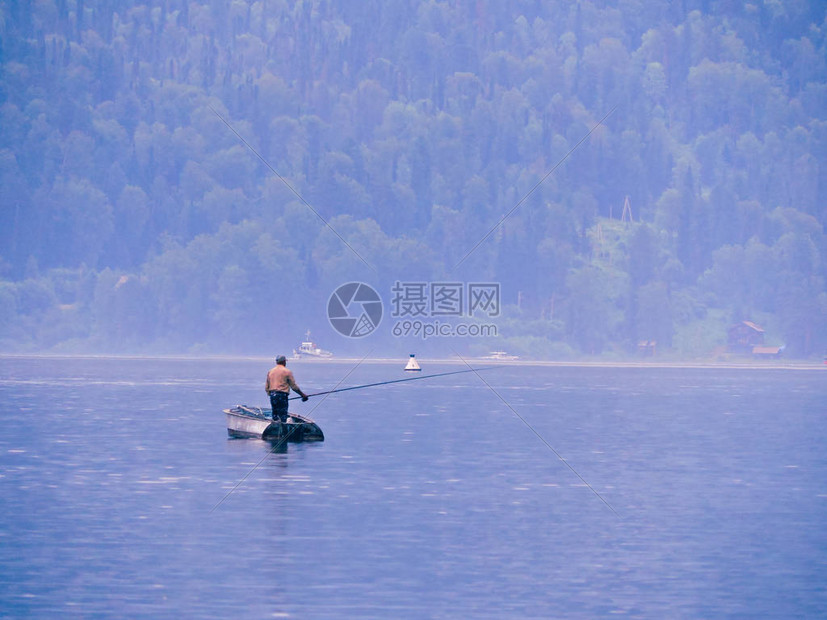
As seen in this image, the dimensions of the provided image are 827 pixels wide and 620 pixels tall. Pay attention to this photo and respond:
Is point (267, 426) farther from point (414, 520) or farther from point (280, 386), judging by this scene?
point (414, 520)

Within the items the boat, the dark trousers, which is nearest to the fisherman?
the dark trousers

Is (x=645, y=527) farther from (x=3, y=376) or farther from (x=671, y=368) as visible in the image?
(x=671, y=368)

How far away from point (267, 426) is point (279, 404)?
72.0 inches

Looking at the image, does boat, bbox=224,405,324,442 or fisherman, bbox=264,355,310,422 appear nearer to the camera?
fisherman, bbox=264,355,310,422

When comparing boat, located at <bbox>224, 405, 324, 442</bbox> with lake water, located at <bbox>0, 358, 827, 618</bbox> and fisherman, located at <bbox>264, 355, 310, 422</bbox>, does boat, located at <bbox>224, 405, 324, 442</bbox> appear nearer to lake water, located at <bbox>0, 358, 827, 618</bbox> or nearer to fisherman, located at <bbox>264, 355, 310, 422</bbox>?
lake water, located at <bbox>0, 358, 827, 618</bbox>

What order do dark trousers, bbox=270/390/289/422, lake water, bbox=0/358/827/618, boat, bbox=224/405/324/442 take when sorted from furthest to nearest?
boat, bbox=224/405/324/442 < dark trousers, bbox=270/390/289/422 < lake water, bbox=0/358/827/618

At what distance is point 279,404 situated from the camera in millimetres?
49906

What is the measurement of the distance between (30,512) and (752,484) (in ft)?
72.3

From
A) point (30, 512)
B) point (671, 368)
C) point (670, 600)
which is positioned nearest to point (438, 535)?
point (670, 600)

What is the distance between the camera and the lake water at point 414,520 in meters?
24.5

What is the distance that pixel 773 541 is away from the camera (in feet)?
101

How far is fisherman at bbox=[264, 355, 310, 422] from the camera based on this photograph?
48656 mm

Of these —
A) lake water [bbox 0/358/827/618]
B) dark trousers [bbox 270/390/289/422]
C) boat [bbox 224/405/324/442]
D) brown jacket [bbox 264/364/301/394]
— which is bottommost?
lake water [bbox 0/358/827/618]

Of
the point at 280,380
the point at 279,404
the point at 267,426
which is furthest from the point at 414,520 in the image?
the point at 267,426
